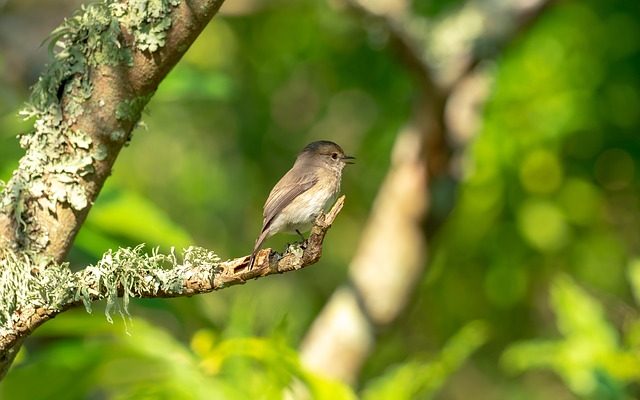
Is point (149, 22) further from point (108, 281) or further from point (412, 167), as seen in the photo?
point (412, 167)

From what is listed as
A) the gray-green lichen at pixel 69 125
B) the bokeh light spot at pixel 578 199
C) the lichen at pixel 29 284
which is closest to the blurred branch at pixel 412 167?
the bokeh light spot at pixel 578 199

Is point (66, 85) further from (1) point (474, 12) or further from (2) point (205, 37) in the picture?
(2) point (205, 37)

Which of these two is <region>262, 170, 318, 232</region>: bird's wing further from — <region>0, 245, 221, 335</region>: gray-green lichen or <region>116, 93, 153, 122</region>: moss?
<region>0, 245, 221, 335</region>: gray-green lichen

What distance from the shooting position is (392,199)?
247 inches

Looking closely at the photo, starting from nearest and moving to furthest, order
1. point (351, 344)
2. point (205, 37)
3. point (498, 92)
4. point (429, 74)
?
point (429, 74) → point (351, 344) → point (498, 92) → point (205, 37)

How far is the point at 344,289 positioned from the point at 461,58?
153 cm

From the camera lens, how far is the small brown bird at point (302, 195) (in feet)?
10.1

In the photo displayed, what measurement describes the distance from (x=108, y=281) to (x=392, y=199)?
4.29m

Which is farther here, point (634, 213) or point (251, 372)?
point (634, 213)

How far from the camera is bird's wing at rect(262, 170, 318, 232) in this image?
3.02m

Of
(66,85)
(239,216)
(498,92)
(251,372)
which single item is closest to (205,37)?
(239,216)

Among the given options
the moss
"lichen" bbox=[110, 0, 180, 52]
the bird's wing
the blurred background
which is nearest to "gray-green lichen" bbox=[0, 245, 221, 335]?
the moss

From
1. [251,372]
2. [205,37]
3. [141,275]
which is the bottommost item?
[141,275]

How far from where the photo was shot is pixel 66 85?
7.48ft
